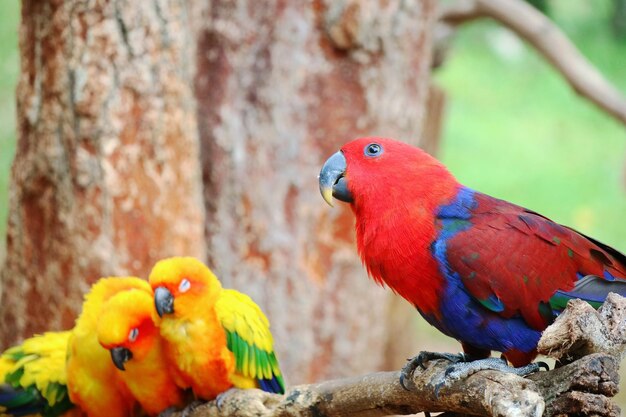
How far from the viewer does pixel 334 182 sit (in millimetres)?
3088

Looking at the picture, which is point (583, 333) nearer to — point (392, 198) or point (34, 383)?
point (392, 198)

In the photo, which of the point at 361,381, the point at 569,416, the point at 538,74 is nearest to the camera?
the point at 569,416

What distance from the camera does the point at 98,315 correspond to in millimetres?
3541

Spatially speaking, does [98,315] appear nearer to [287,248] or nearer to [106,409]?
[106,409]

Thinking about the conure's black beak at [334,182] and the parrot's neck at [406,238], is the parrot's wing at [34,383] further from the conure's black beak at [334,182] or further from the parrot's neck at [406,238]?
the parrot's neck at [406,238]

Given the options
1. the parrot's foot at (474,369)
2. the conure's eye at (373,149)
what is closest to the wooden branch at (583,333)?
the parrot's foot at (474,369)

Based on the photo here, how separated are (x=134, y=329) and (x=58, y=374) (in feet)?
1.72

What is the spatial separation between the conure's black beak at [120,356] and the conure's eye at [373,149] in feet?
4.13

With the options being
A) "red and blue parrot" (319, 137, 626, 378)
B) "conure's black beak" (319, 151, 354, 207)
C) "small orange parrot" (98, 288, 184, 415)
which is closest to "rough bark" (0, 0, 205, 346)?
"small orange parrot" (98, 288, 184, 415)

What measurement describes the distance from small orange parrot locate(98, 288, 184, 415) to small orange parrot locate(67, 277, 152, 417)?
69 mm

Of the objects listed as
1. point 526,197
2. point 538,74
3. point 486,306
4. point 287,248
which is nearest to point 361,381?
point 486,306

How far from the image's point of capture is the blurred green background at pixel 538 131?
8289 millimetres

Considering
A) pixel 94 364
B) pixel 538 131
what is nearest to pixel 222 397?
pixel 94 364

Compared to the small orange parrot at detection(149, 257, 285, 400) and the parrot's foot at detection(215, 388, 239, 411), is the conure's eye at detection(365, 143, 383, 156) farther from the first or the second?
the parrot's foot at detection(215, 388, 239, 411)
